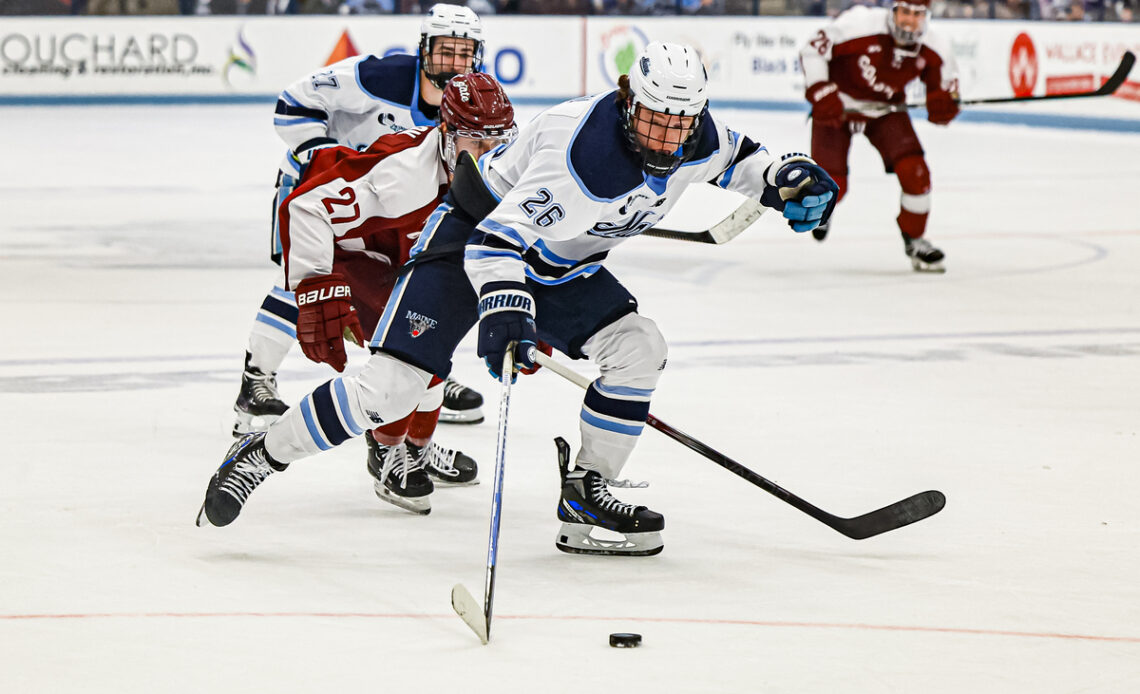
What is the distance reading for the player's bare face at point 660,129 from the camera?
3.18m

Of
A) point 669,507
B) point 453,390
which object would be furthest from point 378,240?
point 669,507

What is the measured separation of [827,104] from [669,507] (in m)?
4.46

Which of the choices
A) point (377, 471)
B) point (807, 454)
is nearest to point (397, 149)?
point (377, 471)

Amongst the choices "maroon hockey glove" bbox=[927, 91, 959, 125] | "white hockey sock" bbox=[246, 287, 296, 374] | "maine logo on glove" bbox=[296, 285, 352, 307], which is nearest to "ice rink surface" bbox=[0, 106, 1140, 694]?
"white hockey sock" bbox=[246, 287, 296, 374]

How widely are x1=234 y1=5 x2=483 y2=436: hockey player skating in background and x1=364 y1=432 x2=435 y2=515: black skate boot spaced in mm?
710

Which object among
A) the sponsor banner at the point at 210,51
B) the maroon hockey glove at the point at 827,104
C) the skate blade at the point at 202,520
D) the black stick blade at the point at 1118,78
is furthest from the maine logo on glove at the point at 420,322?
the sponsor banner at the point at 210,51

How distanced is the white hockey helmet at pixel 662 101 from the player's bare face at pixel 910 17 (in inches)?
190

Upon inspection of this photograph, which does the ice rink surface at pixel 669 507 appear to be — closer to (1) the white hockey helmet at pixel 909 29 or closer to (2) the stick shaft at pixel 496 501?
(2) the stick shaft at pixel 496 501

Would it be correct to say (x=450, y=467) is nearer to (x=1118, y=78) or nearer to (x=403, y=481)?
(x=403, y=481)

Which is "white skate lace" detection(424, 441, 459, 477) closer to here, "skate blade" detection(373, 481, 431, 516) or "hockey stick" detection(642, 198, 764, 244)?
"skate blade" detection(373, 481, 431, 516)

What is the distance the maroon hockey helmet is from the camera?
12.2 feet

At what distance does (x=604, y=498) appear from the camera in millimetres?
3473

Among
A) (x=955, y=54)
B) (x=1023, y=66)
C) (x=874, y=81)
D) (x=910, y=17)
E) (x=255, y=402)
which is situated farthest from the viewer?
(x=955, y=54)

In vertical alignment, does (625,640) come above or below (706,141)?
below
